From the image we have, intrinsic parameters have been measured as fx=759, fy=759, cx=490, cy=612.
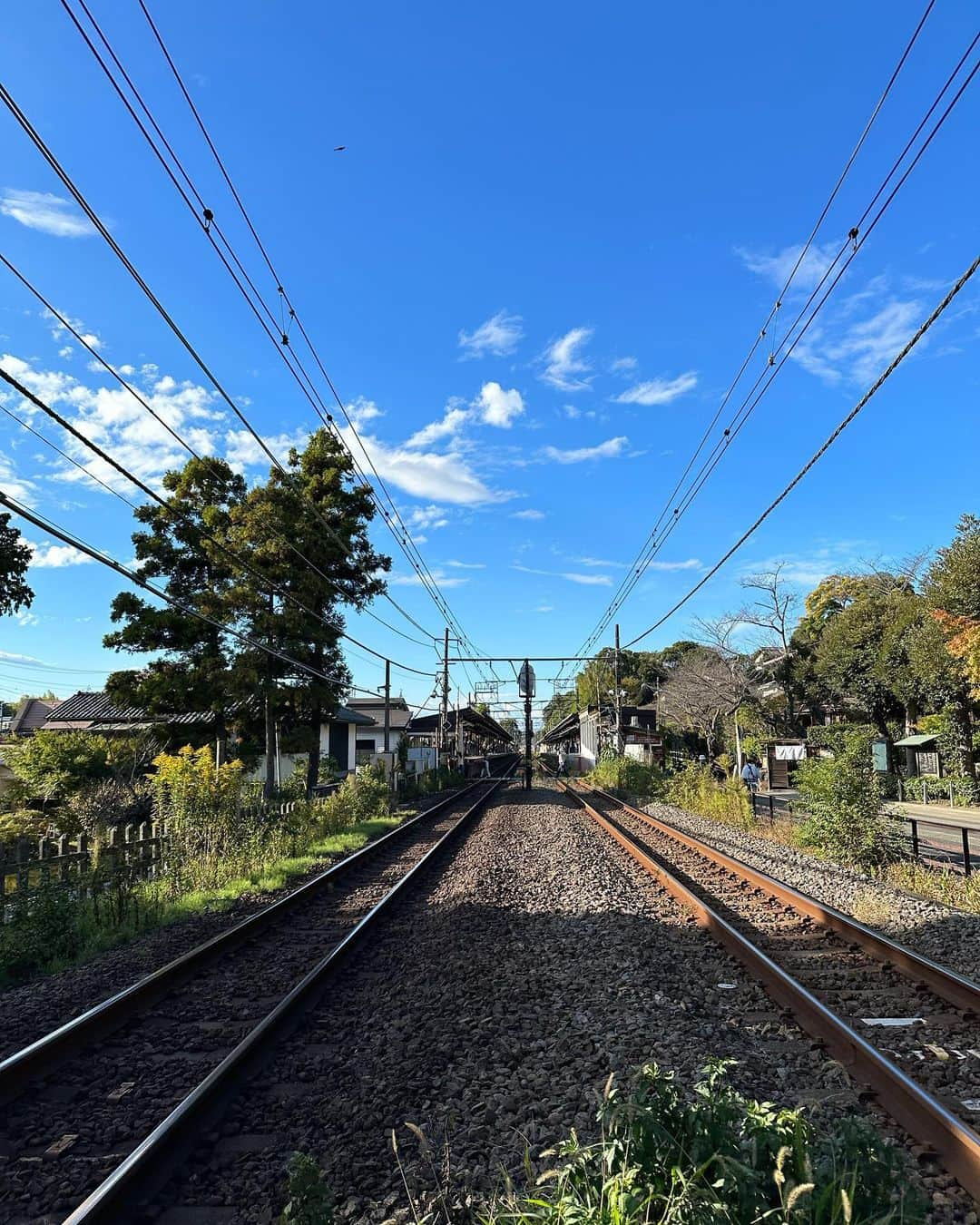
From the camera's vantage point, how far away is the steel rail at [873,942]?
20.2 ft

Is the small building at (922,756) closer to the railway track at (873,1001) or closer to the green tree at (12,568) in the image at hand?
the railway track at (873,1001)

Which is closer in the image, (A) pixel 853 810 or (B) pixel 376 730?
(A) pixel 853 810

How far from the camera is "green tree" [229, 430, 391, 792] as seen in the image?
23.3 meters

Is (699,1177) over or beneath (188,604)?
beneath

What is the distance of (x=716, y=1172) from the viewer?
2.85m

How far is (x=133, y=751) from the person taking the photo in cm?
2206

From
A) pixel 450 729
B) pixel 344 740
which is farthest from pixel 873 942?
pixel 450 729

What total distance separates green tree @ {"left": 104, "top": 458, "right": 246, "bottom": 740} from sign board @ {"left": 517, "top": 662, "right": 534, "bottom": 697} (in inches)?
848

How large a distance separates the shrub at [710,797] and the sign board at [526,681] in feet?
52.9

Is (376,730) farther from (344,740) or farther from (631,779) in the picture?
(631,779)

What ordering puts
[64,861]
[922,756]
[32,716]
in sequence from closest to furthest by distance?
1. [64,861]
2. [922,756]
3. [32,716]

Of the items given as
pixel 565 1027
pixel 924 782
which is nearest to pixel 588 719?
pixel 924 782

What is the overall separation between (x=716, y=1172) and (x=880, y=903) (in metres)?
8.05

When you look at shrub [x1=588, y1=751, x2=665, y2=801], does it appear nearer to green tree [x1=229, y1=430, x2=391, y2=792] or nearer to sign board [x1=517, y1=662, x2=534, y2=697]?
sign board [x1=517, y1=662, x2=534, y2=697]
